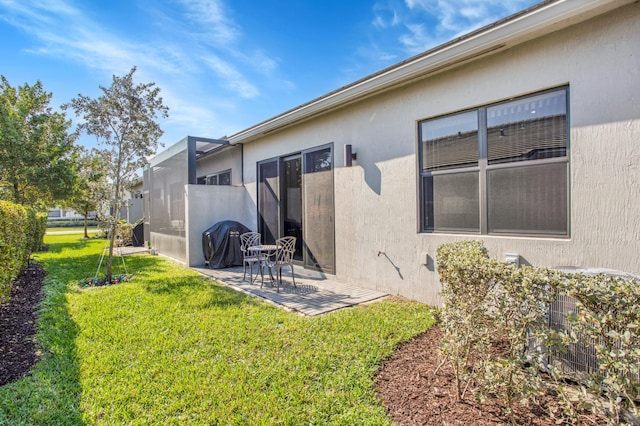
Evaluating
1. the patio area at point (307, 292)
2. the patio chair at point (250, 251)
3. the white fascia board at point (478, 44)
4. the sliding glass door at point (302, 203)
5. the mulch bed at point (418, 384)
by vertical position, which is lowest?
the mulch bed at point (418, 384)

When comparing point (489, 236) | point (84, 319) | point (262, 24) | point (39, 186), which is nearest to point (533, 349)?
point (489, 236)

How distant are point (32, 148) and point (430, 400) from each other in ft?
52.5

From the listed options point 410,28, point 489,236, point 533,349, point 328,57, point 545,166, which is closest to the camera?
point 533,349

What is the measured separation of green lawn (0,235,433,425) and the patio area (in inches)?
13.0

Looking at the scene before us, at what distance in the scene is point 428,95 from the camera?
512 centimetres

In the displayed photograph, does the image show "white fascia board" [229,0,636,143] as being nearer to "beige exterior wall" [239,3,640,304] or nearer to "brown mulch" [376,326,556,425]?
"beige exterior wall" [239,3,640,304]

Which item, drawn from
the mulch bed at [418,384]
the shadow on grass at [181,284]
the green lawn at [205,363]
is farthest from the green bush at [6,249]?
the shadow on grass at [181,284]

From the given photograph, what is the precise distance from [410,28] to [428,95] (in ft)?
10.1

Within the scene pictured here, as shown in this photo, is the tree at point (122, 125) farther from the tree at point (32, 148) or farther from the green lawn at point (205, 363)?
the tree at point (32, 148)

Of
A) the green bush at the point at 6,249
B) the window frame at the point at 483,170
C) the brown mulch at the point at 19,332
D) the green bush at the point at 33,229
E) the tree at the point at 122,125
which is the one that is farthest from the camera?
the green bush at the point at 33,229

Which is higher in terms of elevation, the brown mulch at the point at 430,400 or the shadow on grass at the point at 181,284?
the shadow on grass at the point at 181,284

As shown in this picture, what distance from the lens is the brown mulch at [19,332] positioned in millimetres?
3287

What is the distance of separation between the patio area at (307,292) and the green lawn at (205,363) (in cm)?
33

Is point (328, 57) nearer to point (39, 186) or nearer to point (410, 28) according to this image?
point (410, 28)
